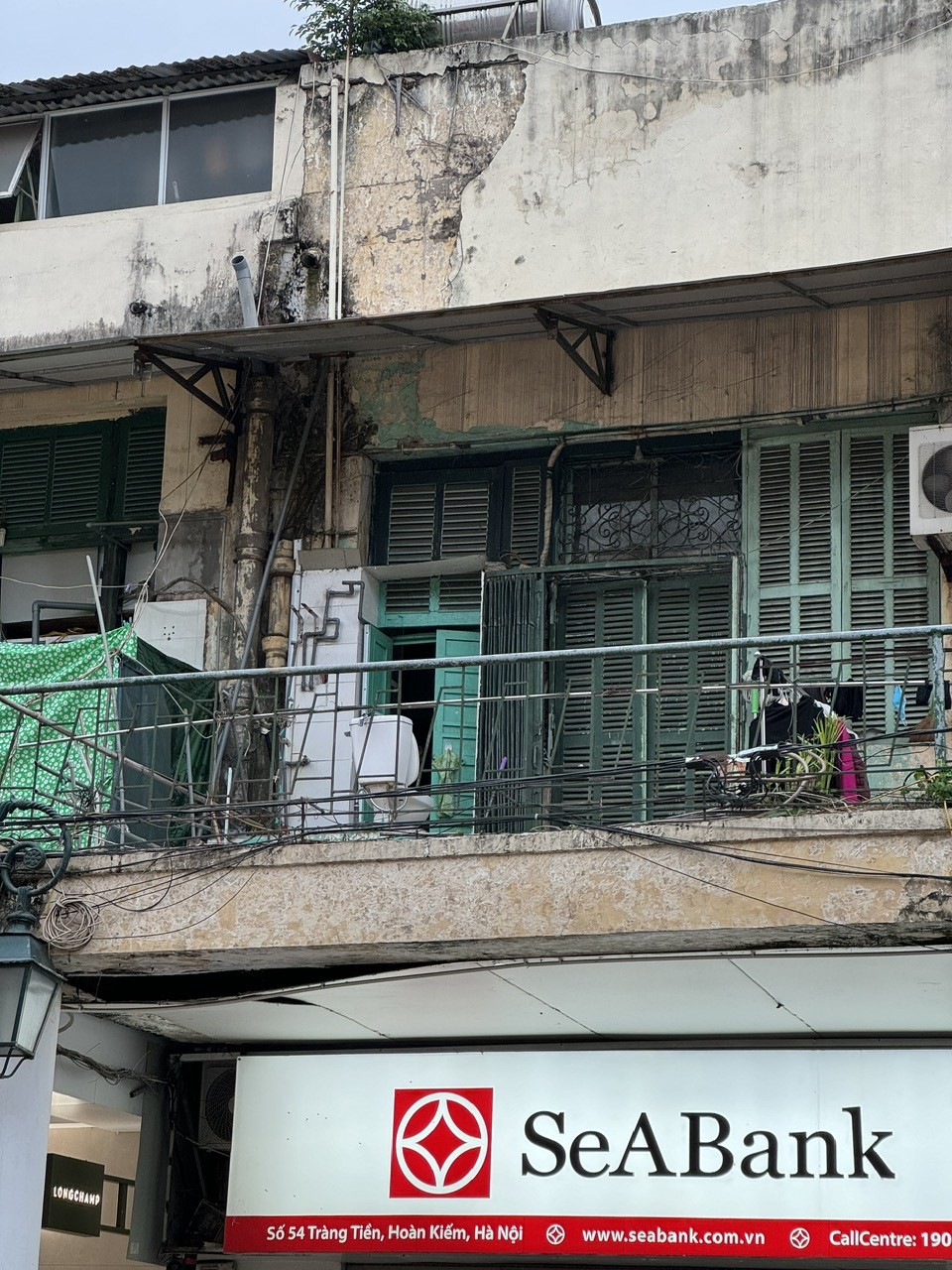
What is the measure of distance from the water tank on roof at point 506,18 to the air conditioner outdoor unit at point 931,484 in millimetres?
3487

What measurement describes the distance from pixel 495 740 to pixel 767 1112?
2.72 m

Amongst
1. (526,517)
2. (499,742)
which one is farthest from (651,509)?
(499,742)

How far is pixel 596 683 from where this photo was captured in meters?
11.4

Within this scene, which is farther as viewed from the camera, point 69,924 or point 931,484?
point 931,484

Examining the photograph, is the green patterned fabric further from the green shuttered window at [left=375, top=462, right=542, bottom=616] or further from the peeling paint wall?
the peeling paint wall

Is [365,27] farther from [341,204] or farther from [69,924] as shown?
[69,924]

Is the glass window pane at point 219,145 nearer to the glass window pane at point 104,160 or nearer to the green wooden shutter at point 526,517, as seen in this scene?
the glass window pane at point 104,160

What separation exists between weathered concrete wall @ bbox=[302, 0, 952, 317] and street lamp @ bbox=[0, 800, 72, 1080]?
156 inches

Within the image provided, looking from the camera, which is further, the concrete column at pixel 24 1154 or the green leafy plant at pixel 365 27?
the green leafy plant at pixel 365 27

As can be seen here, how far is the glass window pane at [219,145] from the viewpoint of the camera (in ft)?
39.2

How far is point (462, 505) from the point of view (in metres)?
12.0

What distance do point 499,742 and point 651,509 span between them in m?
1.80

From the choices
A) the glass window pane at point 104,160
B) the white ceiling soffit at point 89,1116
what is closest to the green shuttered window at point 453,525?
the glass window pane at point 104,160

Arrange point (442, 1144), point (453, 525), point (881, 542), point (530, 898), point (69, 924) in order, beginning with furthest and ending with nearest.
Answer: point (453, 525) < point (881, 542) < point (442, 1144) < point (69, 924) < point (530, 898)
